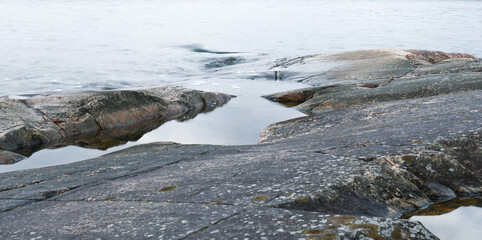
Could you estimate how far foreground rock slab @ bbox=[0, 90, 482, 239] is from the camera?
3.59 metres

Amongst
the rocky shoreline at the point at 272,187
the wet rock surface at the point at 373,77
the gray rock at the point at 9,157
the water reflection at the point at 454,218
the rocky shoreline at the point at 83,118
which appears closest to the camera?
the rocky shoreline at the point at 272,187

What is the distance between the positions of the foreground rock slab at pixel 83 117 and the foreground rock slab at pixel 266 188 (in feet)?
9.68

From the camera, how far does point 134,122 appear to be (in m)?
11.6

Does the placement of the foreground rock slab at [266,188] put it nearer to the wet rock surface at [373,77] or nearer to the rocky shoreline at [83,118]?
the rocky shoreline at [83,118]

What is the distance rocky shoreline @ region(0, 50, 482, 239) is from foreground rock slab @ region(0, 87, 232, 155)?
295 centimetres

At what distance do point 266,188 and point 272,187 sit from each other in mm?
51

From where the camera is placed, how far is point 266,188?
172 inches

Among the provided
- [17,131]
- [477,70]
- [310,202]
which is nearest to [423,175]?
[310,202]

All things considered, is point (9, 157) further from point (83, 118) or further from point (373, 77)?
point (373, 77)

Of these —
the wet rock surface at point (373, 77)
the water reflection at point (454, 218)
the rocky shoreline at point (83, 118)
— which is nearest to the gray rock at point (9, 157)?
the rocky shoreline at point (83, 118)

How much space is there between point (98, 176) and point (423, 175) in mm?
3409

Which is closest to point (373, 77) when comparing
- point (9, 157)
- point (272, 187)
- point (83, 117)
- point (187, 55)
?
point (83, 117)

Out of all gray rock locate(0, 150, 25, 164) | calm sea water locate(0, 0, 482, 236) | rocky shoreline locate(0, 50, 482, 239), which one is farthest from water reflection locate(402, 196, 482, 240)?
gray rock locate(0, 150, 25, 164)

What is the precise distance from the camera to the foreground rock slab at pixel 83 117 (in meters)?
9.81
